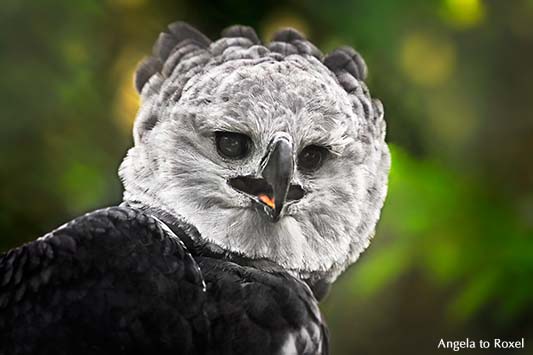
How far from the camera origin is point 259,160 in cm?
124

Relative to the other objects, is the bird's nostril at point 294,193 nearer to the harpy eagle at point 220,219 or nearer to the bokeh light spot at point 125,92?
the harpy eagle at point 220,219

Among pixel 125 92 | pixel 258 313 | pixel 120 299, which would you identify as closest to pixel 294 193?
pixel 258 313

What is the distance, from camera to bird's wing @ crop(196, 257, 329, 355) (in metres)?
1.16

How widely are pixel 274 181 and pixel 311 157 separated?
0.36 feet

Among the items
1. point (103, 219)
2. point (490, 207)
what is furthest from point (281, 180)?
point (490, 207)

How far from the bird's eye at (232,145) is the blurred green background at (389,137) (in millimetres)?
705

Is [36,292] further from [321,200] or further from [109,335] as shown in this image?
[321,200]

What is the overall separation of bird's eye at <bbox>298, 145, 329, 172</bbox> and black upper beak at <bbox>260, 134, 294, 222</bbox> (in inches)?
2.4

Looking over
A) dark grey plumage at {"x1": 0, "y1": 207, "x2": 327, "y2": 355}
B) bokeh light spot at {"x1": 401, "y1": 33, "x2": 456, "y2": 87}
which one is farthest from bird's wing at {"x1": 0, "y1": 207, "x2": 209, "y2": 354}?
bokeh light spot at {"x1": 401, "y1": 33, "x2": 456, "y2": 87}

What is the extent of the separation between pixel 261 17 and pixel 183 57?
2.60 ft

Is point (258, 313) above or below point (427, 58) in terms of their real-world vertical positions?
below

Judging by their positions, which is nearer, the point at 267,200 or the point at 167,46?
the point at 267,200

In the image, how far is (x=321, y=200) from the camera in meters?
1.29

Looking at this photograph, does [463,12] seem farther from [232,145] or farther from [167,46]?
[232,145]
